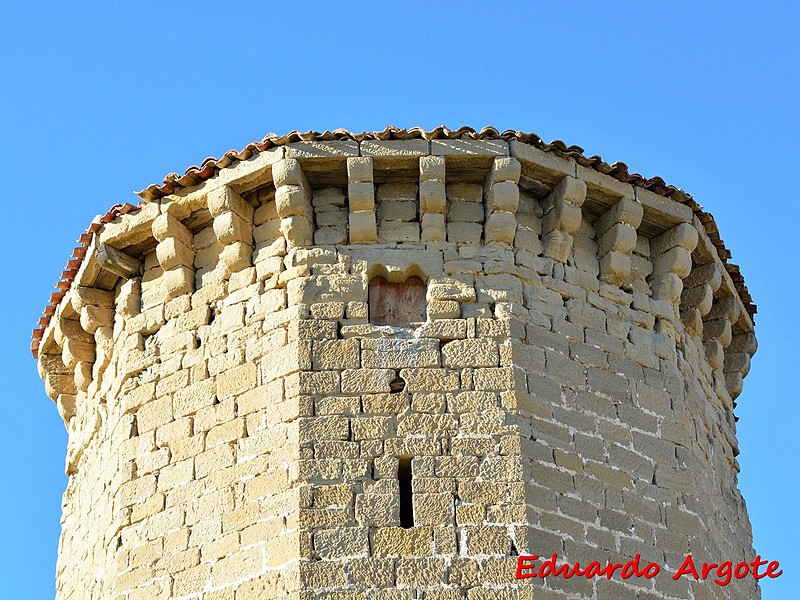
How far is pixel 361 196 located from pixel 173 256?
135 centimetres

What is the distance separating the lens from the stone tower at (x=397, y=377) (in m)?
9.20

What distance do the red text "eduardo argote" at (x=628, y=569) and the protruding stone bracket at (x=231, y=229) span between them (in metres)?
2.72

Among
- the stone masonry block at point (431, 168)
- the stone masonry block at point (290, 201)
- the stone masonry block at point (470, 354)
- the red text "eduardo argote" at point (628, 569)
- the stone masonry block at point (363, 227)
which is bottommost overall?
the red text "eduardo argote" at point (628, 569)

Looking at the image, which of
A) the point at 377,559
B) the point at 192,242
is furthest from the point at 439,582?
the point at 192,242

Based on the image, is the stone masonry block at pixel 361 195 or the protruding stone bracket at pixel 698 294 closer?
the stone masonry block at pixel 361 195

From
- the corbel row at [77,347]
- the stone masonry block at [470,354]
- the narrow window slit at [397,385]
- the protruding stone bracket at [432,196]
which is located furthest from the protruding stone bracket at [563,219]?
the corbel row at [77,347]

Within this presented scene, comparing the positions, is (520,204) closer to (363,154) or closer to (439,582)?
(363,154)

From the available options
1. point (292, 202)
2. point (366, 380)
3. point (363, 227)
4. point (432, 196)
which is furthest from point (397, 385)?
point (292, 202)

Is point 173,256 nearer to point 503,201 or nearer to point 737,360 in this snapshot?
point 503,201

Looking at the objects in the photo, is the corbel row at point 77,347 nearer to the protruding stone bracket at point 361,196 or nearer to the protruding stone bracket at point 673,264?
the protruding stone bracket at point 361,196

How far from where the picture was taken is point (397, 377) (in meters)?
9.62

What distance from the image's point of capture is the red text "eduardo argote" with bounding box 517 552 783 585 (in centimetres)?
902

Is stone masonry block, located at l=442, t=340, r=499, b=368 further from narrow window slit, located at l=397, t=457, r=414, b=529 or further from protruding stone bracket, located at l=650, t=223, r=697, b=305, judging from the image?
protruding stone bracket, located at l=650, t=223, r=697, b=305

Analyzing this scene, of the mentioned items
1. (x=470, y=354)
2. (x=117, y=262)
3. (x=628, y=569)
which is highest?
(x=117, y=262)
